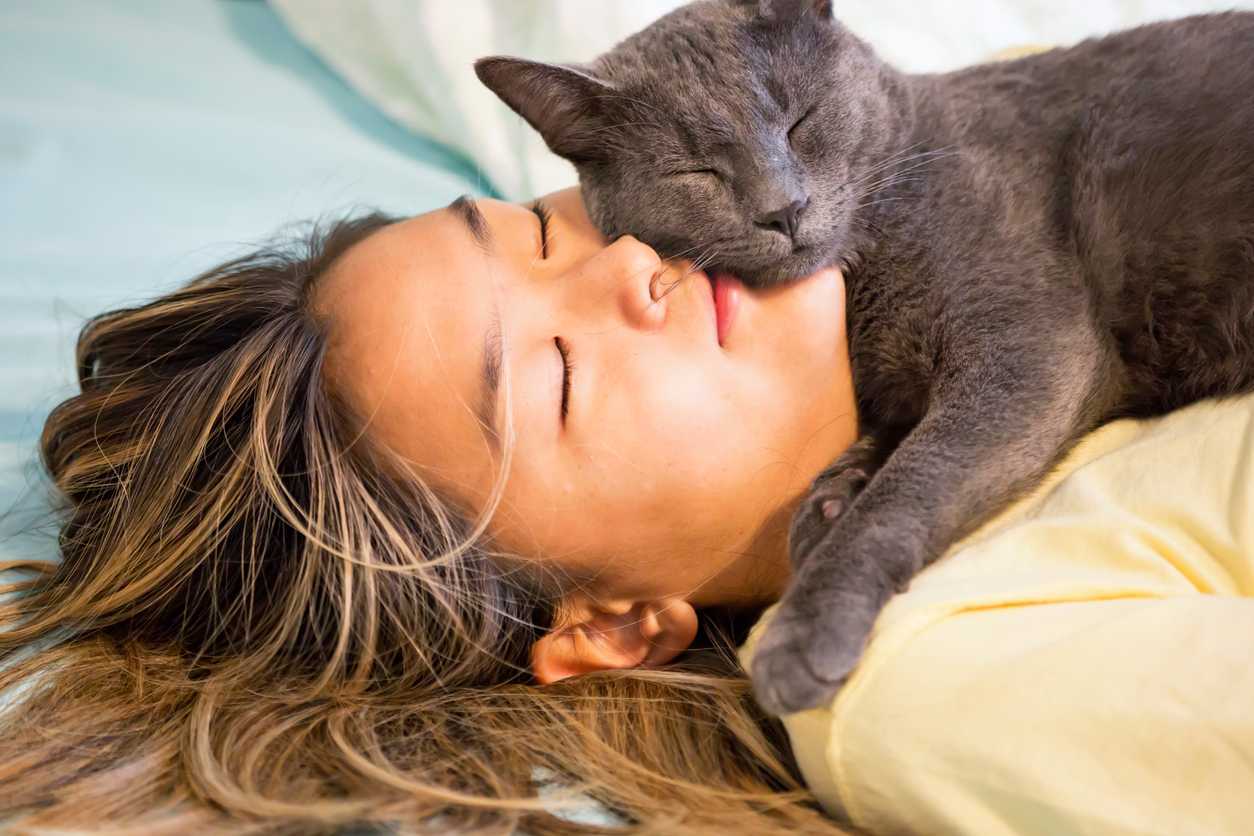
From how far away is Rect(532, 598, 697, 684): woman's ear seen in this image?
44.1 inches

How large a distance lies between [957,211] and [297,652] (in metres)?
0.90

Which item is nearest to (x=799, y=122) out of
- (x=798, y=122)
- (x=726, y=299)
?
(x=798, y=122)

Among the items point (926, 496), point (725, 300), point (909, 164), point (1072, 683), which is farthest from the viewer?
point (909, 164)

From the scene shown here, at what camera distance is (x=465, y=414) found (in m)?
1.03

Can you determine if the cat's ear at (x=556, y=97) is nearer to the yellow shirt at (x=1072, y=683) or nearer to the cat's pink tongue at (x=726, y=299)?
the cat's pink tongue at (x=726, y=299)

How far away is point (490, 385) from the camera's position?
102cm

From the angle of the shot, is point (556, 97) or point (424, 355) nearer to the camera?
point (424, 355)

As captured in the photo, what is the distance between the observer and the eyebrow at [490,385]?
1017mm

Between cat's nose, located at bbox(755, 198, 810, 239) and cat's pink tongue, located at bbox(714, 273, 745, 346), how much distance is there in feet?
0.23

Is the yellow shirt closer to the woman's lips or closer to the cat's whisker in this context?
the woman's lips

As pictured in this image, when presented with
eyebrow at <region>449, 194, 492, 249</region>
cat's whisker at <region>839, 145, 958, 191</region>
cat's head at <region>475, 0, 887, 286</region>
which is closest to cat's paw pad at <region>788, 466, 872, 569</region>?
cat's head at <region>475, 0, 887, 286</region>

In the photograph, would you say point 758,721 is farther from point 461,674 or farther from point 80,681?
point 80,681

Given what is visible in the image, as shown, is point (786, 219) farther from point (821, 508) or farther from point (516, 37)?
point (516, 37)

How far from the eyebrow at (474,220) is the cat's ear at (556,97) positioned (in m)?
0.14
